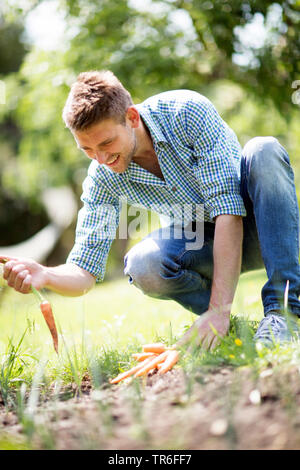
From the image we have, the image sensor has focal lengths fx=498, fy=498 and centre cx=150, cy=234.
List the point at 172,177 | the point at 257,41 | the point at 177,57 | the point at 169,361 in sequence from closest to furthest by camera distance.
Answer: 1. the point at 169,361
2. the point at 172,177
3. the point at 257,41
4. the point at 177,57

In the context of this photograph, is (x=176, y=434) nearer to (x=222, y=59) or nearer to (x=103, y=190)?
(x=103, y=190)

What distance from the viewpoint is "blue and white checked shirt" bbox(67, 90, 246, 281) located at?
192 cm

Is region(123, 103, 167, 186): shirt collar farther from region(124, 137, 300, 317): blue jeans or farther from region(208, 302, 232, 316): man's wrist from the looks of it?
region(208, 302, 232, 316): man's wrist

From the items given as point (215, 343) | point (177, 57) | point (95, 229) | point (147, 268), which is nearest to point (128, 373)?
point (215, 343)

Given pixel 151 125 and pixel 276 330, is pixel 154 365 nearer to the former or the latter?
pixel 276 330

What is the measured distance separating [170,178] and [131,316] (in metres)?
1.48

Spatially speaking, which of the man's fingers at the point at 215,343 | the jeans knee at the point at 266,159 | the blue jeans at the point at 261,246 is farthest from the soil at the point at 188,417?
the jeans knee at the point at 266,159

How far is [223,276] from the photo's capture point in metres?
1.81

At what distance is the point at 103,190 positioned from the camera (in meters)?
2.22

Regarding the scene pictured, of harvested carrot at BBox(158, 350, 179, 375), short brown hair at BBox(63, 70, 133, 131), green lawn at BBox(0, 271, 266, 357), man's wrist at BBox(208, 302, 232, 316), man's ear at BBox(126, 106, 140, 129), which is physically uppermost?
short brown hair at BBox(63, 70, 133, 131)

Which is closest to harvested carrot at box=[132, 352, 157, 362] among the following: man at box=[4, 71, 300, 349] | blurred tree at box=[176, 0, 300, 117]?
man at box=[4, 71, 300, 349]

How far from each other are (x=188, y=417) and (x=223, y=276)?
0.77 m

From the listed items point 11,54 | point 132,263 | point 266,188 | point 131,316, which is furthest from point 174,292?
point 11,54

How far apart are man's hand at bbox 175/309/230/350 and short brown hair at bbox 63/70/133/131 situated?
838 millimetres
